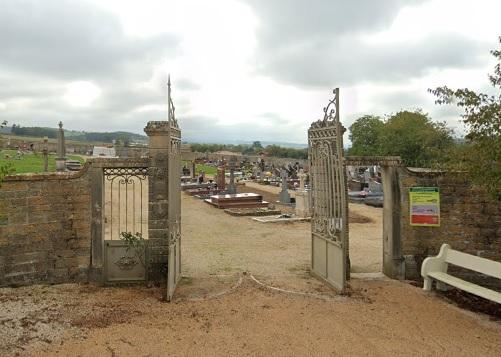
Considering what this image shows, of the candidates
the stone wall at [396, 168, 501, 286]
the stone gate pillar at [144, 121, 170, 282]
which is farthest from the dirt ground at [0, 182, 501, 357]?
the stone wall at [396, 168, 501, 286]

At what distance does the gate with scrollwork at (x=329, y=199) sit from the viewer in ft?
23.2

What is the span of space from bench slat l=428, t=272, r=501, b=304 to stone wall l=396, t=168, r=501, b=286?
76 centimetres

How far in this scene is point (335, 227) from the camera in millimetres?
7574

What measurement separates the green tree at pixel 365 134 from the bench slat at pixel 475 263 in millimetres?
39644

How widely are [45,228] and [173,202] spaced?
220 cm

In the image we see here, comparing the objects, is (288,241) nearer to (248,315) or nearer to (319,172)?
(319,172)

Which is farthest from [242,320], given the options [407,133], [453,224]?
[407,133]

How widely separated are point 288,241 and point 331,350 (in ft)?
23.4

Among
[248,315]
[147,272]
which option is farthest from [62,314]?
[248,315]

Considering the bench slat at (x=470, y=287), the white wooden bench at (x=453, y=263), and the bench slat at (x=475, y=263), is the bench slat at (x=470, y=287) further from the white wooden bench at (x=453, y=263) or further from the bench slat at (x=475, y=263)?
the bench slat at (x=475, y=263)

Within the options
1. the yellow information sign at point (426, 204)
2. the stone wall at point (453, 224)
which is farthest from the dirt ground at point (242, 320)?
the yellow information sign at point (426, 204)

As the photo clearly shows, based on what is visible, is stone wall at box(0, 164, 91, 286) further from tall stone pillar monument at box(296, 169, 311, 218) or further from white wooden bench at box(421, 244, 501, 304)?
tall stone pillar monument at box(296, 169, 311, 218)

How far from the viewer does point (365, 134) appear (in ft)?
159

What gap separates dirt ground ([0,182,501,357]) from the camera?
5066 mm
